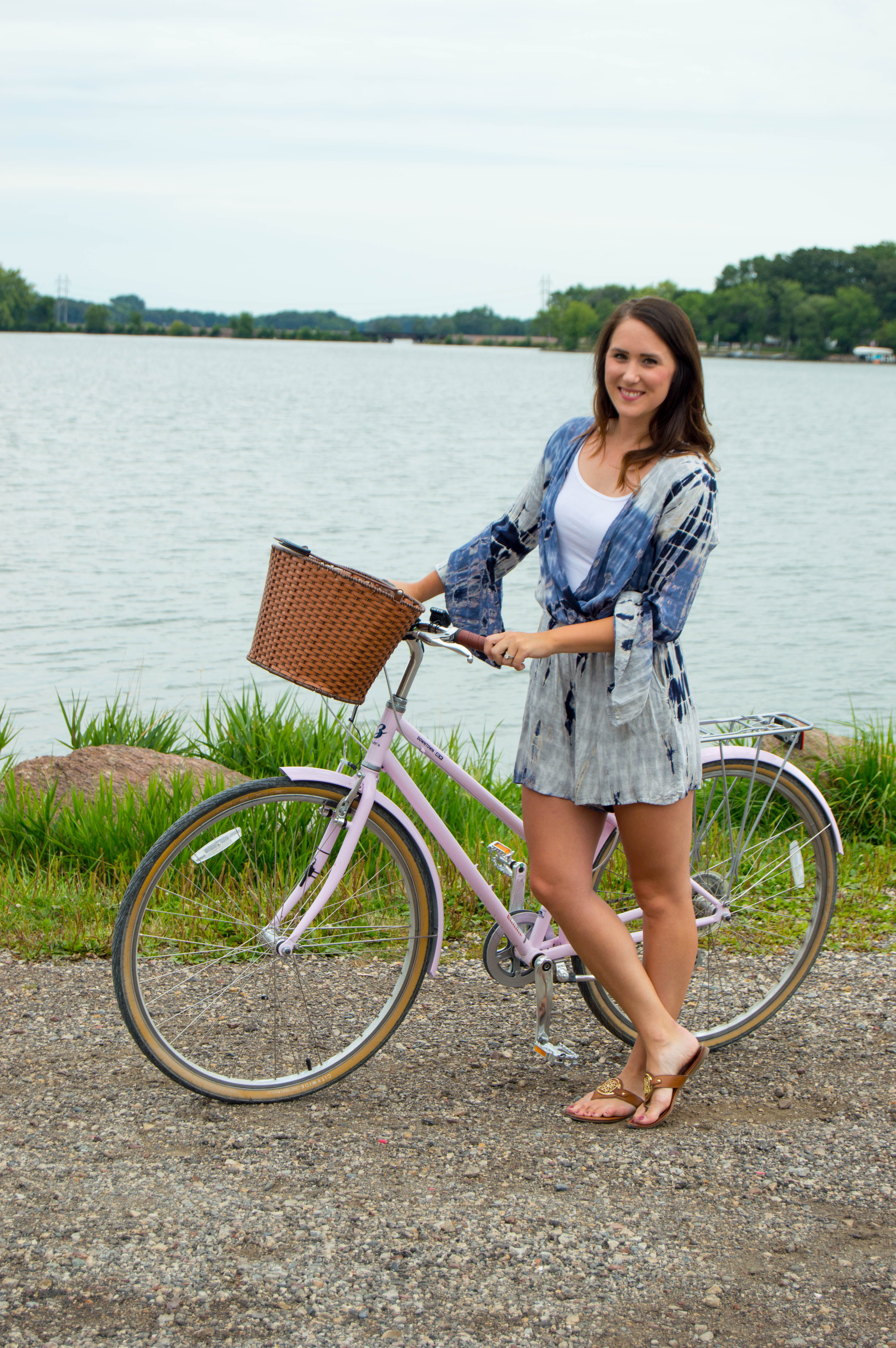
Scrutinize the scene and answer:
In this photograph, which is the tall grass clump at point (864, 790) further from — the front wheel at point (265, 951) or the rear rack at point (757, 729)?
the front wheel at point (265, 951)

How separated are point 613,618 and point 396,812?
0.81 metres

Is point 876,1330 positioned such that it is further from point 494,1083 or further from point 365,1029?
point 365,1029

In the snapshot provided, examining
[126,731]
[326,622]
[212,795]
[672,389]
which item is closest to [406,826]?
[326,622]

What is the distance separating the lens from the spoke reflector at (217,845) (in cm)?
329

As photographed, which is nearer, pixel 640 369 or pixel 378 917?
pixel 640 369

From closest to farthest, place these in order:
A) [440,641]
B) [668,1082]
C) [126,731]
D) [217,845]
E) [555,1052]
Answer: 1. [440,641]
2. [217,845]
3. [668,1082]
4. [555,1052]
5. [126,731]

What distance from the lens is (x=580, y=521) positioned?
3.16 metres

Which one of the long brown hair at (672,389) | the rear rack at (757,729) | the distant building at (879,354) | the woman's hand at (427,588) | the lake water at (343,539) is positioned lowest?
the lake water at (343,539)

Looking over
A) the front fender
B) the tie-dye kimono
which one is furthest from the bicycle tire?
the tie-dye kimono

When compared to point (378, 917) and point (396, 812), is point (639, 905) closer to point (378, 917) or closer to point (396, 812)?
point (396, 812)

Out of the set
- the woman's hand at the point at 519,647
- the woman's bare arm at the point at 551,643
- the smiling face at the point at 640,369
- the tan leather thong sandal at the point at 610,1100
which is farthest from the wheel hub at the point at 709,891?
the smiling face at the point at 640,369

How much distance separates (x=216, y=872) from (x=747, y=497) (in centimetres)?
3123

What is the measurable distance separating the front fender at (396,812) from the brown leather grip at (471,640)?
480mm

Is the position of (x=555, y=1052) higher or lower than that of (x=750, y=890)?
lower
